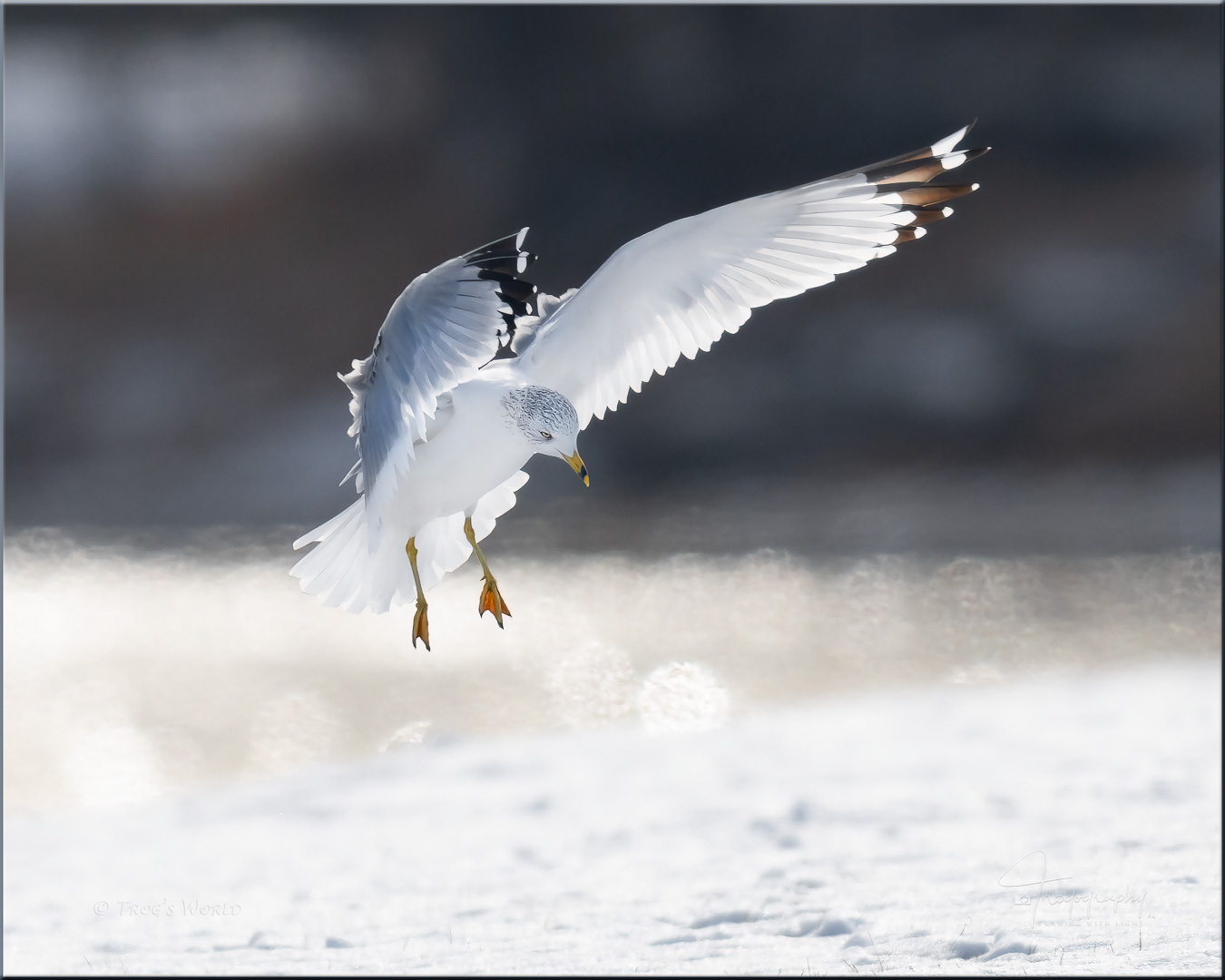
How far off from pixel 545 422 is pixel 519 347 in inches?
16.9

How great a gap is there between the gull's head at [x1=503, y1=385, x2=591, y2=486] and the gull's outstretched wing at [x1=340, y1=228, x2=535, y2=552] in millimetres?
97

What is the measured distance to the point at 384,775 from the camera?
3861 mm

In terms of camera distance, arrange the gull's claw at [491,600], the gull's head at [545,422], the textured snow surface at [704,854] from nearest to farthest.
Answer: the gull's head at [545,422] → the gull's claw at [491,600] → the textured snow surface at [704,854]

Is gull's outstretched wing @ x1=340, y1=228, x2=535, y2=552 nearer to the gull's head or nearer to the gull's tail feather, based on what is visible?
the gull's head

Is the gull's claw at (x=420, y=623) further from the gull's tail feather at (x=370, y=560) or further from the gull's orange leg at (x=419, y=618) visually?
the gull's tail feather at (x=370, y=560)

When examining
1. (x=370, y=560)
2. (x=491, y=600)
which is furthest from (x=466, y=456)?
(x=370, y=560)

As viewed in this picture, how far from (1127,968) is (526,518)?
16.7ft

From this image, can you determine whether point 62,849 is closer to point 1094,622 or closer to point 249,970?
point 249,970

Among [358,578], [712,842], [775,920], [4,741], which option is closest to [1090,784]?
[712,842]

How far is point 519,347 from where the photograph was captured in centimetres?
242

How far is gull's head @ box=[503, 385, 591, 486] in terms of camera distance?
2.04 meters

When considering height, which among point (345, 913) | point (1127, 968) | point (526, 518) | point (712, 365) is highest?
point (712, 365)

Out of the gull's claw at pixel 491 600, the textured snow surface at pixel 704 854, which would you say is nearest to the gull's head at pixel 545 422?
the gull's claw at pixel 491 600

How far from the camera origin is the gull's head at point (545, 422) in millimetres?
2035
